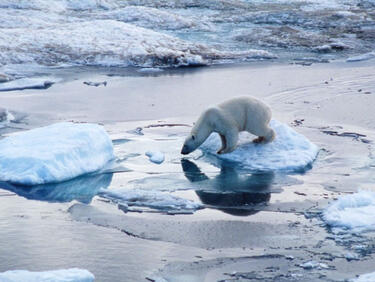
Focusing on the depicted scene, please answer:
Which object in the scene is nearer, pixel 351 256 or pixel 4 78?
pixel 351 256

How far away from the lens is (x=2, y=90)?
13.3 meters

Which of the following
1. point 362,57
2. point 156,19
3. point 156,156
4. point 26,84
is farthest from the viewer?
point 156,19

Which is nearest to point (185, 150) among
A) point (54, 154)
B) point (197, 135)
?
point (197, 135)

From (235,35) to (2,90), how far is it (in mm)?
10175

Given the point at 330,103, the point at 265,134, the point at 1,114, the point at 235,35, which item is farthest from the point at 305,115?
the point at 235,35

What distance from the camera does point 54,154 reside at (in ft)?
26.2

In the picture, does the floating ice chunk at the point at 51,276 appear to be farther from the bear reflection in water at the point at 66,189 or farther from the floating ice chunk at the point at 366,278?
→ the floating ice chunk at the point at 366,278

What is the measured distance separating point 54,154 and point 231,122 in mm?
2314

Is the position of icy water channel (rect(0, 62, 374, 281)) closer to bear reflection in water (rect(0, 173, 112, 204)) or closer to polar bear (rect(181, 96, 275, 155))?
bear reflection in water (rect(0, 173, 112, 204))

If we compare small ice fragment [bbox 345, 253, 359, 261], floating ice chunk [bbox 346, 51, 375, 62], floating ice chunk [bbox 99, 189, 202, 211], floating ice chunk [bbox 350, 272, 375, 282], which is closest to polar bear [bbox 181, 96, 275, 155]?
floating ice chunk [bbox 99, 189, 202, 211]

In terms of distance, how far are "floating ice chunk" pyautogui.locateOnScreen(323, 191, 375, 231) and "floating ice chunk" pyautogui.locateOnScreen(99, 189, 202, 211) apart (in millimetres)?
1370

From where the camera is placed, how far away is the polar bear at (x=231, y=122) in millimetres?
8750

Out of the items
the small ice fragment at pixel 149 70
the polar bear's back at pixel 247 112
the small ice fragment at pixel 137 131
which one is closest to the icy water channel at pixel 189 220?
the small ice fragment at pixel 137 131

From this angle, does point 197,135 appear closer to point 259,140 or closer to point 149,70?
point 259,140
